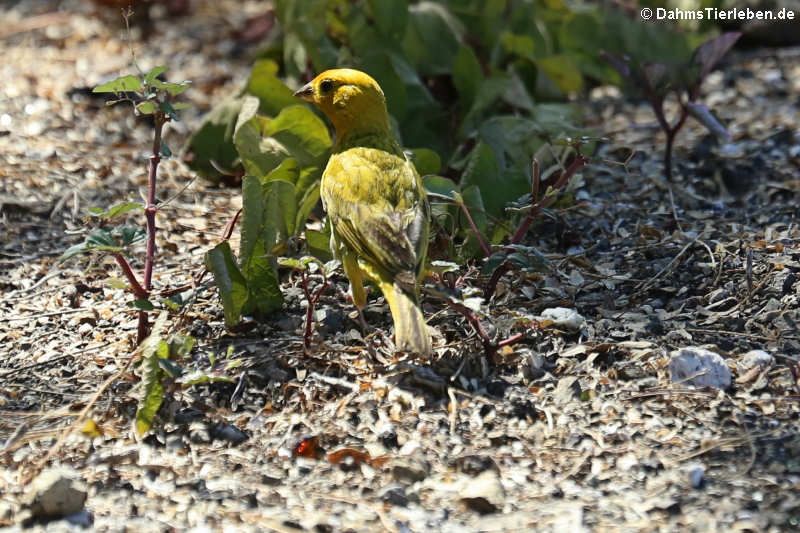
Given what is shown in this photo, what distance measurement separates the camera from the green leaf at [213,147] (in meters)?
4.25

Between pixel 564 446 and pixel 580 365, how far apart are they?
1.27ft

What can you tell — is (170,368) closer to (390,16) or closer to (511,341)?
(511,341)

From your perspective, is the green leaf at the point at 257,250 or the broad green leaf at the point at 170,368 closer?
the broad green leaf at the point at 170,368

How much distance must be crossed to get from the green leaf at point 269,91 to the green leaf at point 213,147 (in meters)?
0.10

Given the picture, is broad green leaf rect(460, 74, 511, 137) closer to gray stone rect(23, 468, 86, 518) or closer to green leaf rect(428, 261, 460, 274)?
green leaf rect(428, 261, 460, 274)

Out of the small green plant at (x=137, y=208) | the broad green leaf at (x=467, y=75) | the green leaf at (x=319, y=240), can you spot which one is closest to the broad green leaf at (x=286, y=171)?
the green leaf at (x=319, y=240)

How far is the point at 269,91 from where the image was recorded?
13.8 feet

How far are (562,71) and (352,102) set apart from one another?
160cm

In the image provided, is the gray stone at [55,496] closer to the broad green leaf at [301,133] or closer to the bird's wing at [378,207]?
the bird's wing at [378,207]

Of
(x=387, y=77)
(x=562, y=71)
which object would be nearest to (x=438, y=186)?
(x=387, y=77)

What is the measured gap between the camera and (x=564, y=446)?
2.52 m

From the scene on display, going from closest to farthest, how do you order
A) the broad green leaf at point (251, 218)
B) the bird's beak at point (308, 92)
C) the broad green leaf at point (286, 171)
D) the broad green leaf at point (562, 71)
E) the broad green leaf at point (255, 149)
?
1. the broad green leaf at point (251, 218)
2. the broad green leaf at point (286, 171)
3. the broad green leaf at point (255, 149)
4. the bird's beak at point (308, 92)
5. the broad green leaf at point (562, 71)

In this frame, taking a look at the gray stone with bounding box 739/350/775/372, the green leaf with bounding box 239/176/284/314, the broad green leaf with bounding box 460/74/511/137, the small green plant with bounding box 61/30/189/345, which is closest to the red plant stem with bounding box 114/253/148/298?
the small green plant with bounding box 61/30/189/345

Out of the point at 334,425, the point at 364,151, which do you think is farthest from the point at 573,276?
the point at 334,425
